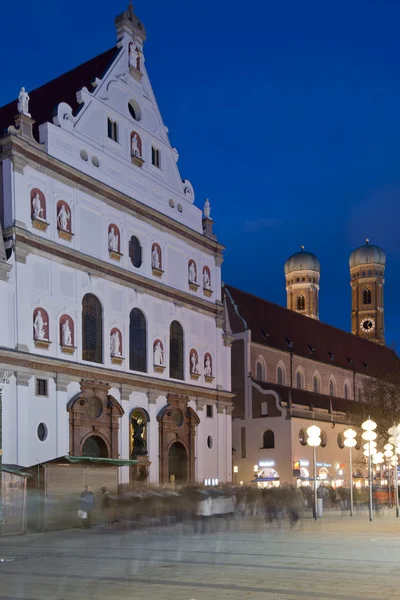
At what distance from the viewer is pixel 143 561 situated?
18.9 metres

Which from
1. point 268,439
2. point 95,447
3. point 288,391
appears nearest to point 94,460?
point 95,447

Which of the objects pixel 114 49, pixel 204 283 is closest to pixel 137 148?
pixel 114 49

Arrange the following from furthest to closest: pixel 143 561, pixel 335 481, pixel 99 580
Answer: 1. pixel 335 481
2. pixel 143 561
3. pixel 99 580

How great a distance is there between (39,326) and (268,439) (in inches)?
1206

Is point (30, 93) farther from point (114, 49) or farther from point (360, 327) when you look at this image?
point (360, 327)

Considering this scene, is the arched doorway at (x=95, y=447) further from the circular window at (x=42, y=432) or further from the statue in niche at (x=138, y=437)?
the circular window at (x=42, y=432)

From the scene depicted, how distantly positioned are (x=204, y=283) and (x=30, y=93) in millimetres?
15791

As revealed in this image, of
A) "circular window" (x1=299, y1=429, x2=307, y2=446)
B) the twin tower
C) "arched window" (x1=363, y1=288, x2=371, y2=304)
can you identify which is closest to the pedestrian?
"circular window" (x1=299, y1=429, x2=307, y2=446)

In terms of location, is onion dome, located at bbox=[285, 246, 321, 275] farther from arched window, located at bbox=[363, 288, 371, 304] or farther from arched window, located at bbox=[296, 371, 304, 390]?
arched window, located at bbox=[296, 371, 304, 390]

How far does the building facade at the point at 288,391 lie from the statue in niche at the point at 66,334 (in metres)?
27.1

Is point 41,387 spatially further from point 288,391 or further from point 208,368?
point 288,391

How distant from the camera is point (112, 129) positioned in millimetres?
46719

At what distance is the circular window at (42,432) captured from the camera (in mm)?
39000

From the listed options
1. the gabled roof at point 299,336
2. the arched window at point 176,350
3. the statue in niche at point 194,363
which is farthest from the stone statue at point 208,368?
the gabled roof at point 299,336
